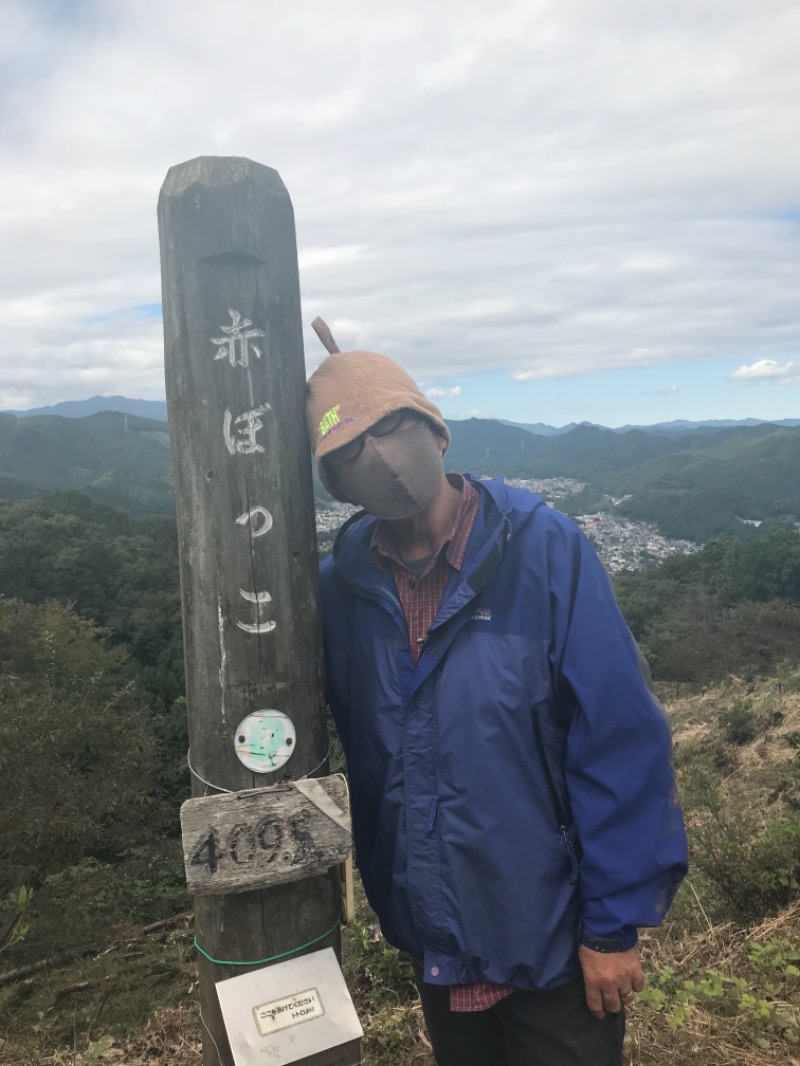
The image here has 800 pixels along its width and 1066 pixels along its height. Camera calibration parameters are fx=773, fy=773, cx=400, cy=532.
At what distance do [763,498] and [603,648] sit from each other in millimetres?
101795

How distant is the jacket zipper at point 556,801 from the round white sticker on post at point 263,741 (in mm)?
526

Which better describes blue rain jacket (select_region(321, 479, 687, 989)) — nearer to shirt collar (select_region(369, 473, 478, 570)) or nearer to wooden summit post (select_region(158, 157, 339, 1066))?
shirt collar (select_region(369, 473, 478, 570))

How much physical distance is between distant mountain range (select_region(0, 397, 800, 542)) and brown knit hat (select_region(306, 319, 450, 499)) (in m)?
63.4

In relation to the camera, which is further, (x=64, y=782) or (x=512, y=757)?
(x=64, y=782)

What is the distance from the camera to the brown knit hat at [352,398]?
5.29ft

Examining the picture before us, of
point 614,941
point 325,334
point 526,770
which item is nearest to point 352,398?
point 325,334

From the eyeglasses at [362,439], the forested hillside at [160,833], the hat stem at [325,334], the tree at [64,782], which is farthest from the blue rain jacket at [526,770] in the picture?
the tree at [64,782]

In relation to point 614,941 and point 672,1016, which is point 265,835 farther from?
point 672,1016

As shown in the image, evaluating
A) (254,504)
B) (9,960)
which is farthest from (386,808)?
(9,960)

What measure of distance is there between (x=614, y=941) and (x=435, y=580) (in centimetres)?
84

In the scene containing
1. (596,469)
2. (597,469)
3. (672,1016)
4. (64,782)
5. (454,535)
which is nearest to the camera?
(454,535)

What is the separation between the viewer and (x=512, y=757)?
5.31 ft

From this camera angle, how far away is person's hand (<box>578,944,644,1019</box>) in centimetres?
161

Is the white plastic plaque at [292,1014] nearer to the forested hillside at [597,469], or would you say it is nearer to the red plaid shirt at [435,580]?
the red plaid shirt at [435,580]
